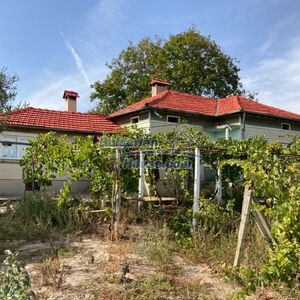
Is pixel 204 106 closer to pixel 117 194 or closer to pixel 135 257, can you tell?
pixel 117 194

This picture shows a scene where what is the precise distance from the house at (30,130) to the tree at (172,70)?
11.9m

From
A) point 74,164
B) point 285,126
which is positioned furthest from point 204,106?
point 74,164

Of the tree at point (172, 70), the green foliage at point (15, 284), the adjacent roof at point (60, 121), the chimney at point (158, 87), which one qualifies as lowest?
the green foliage at point (15, 284)

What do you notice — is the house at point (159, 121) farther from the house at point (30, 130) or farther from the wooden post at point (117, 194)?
the wooden post at point (117, 194)

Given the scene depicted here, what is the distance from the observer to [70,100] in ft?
71.2

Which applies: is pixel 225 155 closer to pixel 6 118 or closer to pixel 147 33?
pixel 6 118

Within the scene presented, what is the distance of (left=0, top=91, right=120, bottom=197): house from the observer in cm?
1463

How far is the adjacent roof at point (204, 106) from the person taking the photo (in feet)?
58.4

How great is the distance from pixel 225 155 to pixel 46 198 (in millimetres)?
4972

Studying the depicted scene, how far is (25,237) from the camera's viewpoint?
7.56 m

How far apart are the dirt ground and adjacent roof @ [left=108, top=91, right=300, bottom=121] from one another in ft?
35.7

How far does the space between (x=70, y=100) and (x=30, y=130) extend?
599cm

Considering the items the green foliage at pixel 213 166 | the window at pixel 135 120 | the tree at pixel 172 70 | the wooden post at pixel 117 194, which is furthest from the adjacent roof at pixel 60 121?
the tree at pixel 172 70

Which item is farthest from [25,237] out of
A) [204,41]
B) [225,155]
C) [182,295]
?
[204,41]
